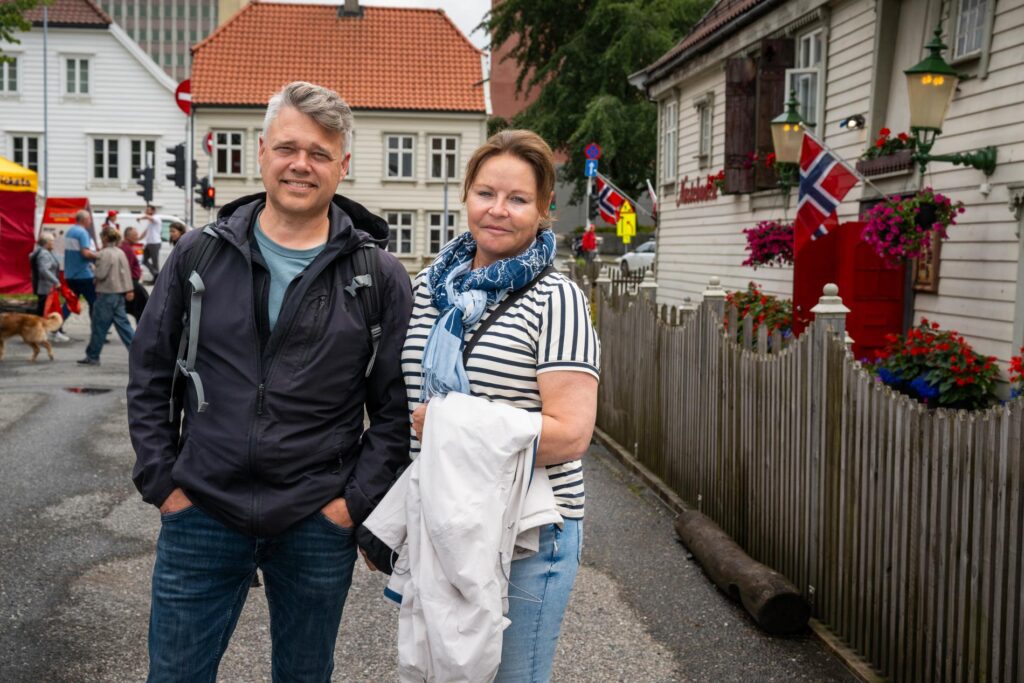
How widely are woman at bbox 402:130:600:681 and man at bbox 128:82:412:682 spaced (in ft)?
0.80

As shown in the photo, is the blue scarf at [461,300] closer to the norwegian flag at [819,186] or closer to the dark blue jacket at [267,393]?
the dark blue jacket at [267,393]

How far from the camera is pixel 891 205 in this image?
34.0 ft

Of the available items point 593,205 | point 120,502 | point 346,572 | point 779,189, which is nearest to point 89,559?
point 120,502

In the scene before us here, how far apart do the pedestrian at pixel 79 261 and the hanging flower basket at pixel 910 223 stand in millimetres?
11623

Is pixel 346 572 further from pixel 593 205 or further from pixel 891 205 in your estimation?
pixel 593 205

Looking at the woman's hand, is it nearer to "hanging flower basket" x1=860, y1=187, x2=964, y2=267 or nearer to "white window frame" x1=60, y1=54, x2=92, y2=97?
"hanging flower basket" x1=860, y1=187, x2=964, y2=267

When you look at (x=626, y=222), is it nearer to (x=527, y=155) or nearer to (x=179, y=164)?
(x=179, y=164)

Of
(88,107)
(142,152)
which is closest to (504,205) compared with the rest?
(142,152)

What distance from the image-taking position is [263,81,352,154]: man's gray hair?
9.59 ft

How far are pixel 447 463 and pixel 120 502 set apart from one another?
562 cm

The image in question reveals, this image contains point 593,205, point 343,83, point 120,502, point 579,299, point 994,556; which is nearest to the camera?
point 579,299

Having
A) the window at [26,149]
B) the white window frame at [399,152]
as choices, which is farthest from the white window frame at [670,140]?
the window at [26,149]

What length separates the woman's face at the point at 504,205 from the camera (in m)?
2.74

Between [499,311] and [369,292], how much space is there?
1.43ft
